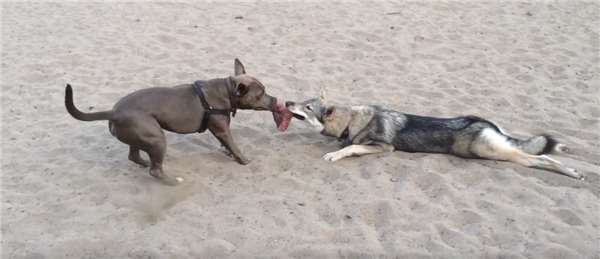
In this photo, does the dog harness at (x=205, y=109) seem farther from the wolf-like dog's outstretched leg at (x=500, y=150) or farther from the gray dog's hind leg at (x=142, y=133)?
the wolf-like dog's outstretched leg at (x=500, y=150)

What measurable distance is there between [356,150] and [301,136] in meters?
0.84

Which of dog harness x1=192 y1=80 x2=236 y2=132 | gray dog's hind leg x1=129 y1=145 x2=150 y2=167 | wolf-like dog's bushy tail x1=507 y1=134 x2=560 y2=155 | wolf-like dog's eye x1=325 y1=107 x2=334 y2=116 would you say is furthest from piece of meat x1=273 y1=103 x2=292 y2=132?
wolf-like dog's bushy tail x1=507 y1=134 x2=560 y2=155

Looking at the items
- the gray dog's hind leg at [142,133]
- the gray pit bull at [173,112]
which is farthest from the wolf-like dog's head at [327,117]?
the gray dog's hind leg at [142,133]

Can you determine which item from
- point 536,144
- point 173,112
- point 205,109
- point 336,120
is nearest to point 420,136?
point 336,120

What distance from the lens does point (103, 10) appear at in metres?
10.7

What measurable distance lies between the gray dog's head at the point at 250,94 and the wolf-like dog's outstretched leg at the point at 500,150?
6.98 feet

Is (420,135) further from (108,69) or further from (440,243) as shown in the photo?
(108,69)

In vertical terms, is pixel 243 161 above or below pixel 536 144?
below

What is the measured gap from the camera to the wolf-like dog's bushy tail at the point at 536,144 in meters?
5.64

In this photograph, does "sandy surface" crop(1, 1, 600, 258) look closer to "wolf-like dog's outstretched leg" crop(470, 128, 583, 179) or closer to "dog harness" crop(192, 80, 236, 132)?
"wolf-like dog's outstretched leg" crop(470, 128, 583, 179)

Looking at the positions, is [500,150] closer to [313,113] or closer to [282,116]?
[313,113]

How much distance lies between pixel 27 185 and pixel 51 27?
207 inches

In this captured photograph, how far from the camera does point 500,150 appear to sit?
5594 millimetres

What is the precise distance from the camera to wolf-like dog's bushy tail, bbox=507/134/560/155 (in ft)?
18.5
